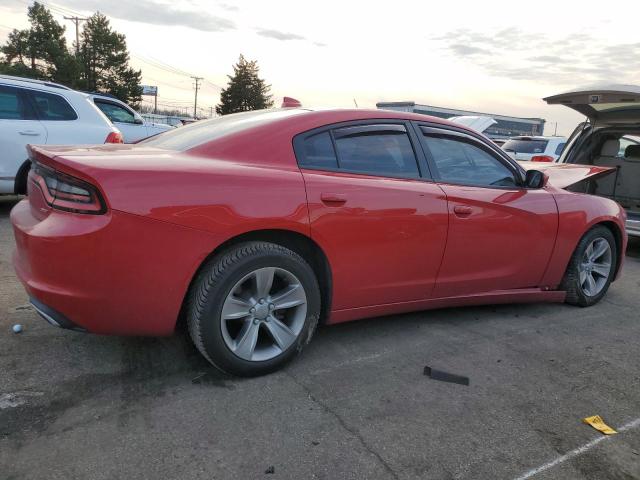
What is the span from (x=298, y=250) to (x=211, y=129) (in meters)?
1.02

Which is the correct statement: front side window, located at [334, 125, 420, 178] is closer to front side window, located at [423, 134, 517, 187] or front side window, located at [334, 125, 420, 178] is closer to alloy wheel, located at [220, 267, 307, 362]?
front side window, located at [423, 134, 517, 187]

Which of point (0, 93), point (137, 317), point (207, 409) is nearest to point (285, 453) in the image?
point (207, 409)

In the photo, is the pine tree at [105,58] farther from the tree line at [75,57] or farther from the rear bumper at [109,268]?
the rear bumper at [109,268]

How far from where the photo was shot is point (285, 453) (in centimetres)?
221

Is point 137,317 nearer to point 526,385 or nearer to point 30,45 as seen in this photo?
A: point 526,385

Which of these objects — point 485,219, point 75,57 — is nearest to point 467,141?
point 485,219

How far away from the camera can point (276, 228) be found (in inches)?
108

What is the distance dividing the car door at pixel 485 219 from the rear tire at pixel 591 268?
42cm

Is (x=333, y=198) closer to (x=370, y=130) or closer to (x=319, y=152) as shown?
(x=319, y=152)

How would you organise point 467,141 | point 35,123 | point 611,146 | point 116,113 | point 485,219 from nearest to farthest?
point 485,219 → point 467,141 → point 35,123 → point 611,146 → point 116,113

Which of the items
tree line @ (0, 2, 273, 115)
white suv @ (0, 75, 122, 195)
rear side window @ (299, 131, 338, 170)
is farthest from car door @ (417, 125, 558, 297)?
tree line @ (0, 2, 273, 115)

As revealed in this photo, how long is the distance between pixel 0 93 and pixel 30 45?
53545mm

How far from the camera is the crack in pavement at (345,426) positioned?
2.16 meters

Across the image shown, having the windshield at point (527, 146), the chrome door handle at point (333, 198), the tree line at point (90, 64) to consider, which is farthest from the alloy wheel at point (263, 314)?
the tree line at point (90, 64)
